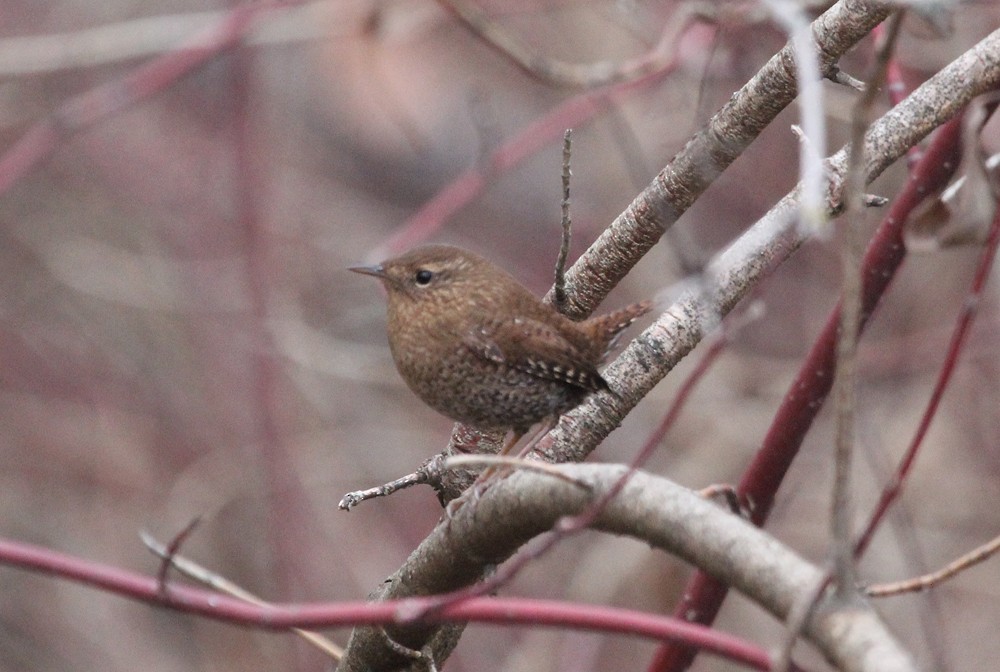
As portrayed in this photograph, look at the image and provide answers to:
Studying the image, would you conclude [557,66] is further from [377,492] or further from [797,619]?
[797,619]

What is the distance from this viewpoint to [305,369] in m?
5.93

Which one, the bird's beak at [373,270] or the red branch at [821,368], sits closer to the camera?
the red branch at [821,368]

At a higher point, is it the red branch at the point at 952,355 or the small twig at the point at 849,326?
the red branch at the point at 952,355

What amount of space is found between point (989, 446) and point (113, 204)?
4516mm

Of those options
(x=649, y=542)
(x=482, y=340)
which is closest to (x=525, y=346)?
(x=482, y=340)

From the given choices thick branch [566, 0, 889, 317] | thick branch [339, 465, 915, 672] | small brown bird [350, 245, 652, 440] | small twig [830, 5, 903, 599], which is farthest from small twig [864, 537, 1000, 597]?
small brown bird [350, 245, 652, 440]

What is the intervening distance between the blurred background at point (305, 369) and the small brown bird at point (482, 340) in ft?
4.77

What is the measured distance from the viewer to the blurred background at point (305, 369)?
5.16 metres

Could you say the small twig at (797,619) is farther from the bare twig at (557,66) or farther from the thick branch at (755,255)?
the bare twig at (557,66)

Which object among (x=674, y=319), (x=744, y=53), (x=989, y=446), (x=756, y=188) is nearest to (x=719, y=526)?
(x=674, y=319)

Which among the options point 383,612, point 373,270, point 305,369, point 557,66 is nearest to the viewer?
point 383,612

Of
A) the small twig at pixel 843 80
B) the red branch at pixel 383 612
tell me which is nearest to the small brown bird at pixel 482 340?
the small twig at pixel 843 80

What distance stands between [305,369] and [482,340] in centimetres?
328

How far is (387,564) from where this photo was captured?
6078 millimetres
